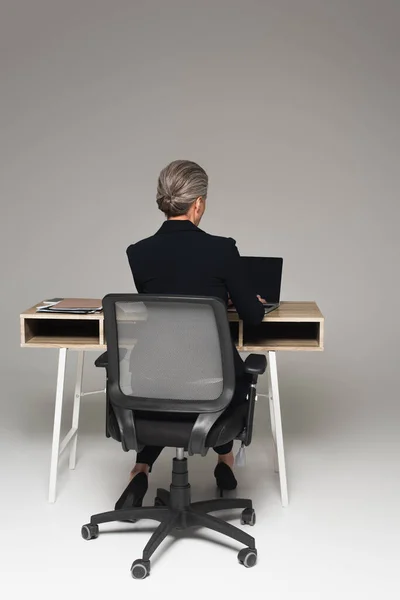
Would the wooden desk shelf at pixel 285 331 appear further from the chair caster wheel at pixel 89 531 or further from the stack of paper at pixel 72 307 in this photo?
the chair caster wheel at pixel 89 531

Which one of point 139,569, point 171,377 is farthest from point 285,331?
point 139,569

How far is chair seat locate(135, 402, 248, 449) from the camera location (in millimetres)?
3760

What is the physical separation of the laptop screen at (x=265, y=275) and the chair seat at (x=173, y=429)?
87 centimetres

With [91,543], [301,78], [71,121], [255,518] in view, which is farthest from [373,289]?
[91,543]

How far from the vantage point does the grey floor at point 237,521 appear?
11.9 ft

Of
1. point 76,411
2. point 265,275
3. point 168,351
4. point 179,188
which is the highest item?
point 179,188

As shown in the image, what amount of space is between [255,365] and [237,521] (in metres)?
0.83

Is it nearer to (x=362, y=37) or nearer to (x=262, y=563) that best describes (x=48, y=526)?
(x=262, y=563)

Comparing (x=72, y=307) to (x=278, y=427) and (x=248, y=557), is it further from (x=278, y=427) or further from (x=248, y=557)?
(x=248, y=557)

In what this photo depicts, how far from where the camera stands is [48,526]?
13.7 feet

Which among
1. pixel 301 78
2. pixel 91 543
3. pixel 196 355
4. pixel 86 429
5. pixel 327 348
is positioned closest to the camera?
pixel 196 355

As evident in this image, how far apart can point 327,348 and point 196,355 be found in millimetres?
3988

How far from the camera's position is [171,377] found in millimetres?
3750

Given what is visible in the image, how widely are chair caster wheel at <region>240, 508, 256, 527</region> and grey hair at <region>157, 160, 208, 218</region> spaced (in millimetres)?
1346
